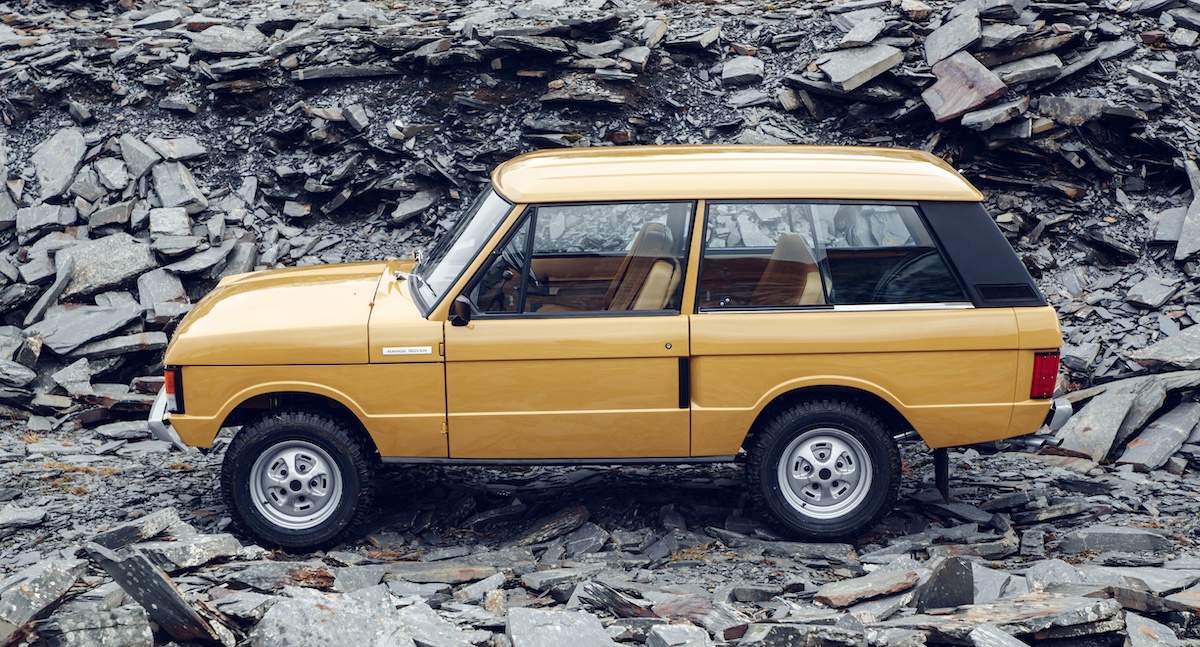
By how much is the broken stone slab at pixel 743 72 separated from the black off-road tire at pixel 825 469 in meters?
6.20

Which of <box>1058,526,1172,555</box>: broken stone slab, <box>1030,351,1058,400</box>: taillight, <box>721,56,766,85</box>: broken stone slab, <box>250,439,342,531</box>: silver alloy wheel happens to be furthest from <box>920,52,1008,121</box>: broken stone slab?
<box>250,439,342,531</box>: silver alloy wheel

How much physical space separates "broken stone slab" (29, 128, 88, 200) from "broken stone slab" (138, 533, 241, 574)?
6.17 m

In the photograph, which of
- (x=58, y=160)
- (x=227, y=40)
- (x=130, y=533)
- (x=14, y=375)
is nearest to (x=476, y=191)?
(x=227, y=40)

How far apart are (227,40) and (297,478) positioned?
25.7 ft

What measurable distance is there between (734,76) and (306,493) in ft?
23.6

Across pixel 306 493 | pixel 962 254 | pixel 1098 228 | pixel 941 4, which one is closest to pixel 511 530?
pixel 306 493

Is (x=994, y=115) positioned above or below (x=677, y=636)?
above

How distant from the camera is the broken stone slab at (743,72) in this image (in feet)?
36.6

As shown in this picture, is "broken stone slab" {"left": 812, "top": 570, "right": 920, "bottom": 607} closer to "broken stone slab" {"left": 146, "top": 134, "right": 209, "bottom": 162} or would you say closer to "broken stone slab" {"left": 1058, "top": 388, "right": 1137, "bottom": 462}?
"broken stone slab" {"left": 1058, "top": 388, "right": 1137, "bottom": 462}

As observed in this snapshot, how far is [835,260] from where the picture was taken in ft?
18.7

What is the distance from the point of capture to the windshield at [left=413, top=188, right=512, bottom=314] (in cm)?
566

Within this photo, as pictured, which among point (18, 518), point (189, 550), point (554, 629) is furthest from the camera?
point (18, 518)

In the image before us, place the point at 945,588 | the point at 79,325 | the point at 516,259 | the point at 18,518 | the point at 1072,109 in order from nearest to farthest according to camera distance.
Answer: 1. the point at 945,588
2. the point at 516,259
3. the point at 18,518
4. the point at 79,325
5. the point at 1072,109

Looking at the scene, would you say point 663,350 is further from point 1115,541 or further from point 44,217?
point 44,217
